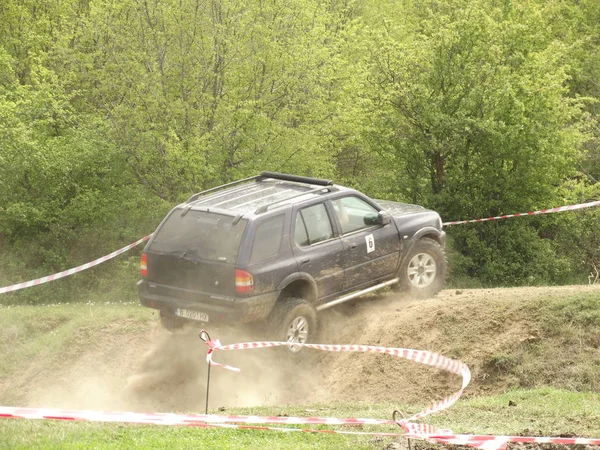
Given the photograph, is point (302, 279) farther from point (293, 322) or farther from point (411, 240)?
point (411, 240)

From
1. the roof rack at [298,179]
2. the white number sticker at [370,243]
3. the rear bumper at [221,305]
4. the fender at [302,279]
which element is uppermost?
the roof rack at [298,179]

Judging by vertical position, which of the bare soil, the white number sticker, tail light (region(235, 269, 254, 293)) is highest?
the white number sticker

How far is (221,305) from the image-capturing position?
9945 mm

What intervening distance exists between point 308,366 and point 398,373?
1144mm

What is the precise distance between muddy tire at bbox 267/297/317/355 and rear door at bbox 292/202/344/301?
354 mm

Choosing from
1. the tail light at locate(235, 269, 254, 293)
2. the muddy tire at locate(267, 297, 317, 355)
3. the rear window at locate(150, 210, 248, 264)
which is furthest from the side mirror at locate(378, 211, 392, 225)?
the tail light at locate(235, 269, 254, 293)

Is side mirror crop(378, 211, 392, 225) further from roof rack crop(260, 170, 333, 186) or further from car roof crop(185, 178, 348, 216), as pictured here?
roof rack crop(260, 170, 333, 186)

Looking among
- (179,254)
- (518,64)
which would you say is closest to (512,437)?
(179,254)

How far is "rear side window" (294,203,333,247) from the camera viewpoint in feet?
34.9

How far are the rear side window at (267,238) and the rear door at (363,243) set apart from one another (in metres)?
1.09

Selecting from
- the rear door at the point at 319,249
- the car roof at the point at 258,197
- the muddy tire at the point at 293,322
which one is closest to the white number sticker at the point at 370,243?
the rear door at the point at 319,249

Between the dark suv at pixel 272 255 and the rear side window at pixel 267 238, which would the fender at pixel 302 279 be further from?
the rear side window at pixel 267 238

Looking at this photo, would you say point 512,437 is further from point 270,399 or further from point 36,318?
point 36,318

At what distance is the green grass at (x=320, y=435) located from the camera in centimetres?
679
